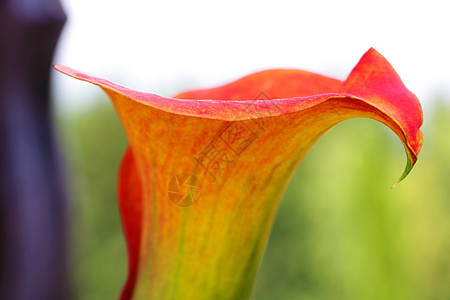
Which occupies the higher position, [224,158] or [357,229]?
[224,158]

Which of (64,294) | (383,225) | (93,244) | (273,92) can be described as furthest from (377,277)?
(273,92)

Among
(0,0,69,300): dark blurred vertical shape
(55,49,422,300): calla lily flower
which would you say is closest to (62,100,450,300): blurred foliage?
(0,0,69,300): dark blurred vertical shape

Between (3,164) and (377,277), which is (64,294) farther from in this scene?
(377,277)

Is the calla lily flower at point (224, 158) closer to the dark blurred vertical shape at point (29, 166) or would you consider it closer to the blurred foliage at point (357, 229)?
the dark blurred vertical shape at point (29, 166)

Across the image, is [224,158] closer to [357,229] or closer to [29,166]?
[29,166]

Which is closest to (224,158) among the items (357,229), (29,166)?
(29,166)

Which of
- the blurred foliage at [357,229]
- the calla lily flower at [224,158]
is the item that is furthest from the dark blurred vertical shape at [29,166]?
the blurred foliage at [357,229]

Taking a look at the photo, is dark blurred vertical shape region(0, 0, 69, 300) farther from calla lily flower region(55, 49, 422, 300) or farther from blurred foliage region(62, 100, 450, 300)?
blurred foliage region(62, 100, 450, 300)
